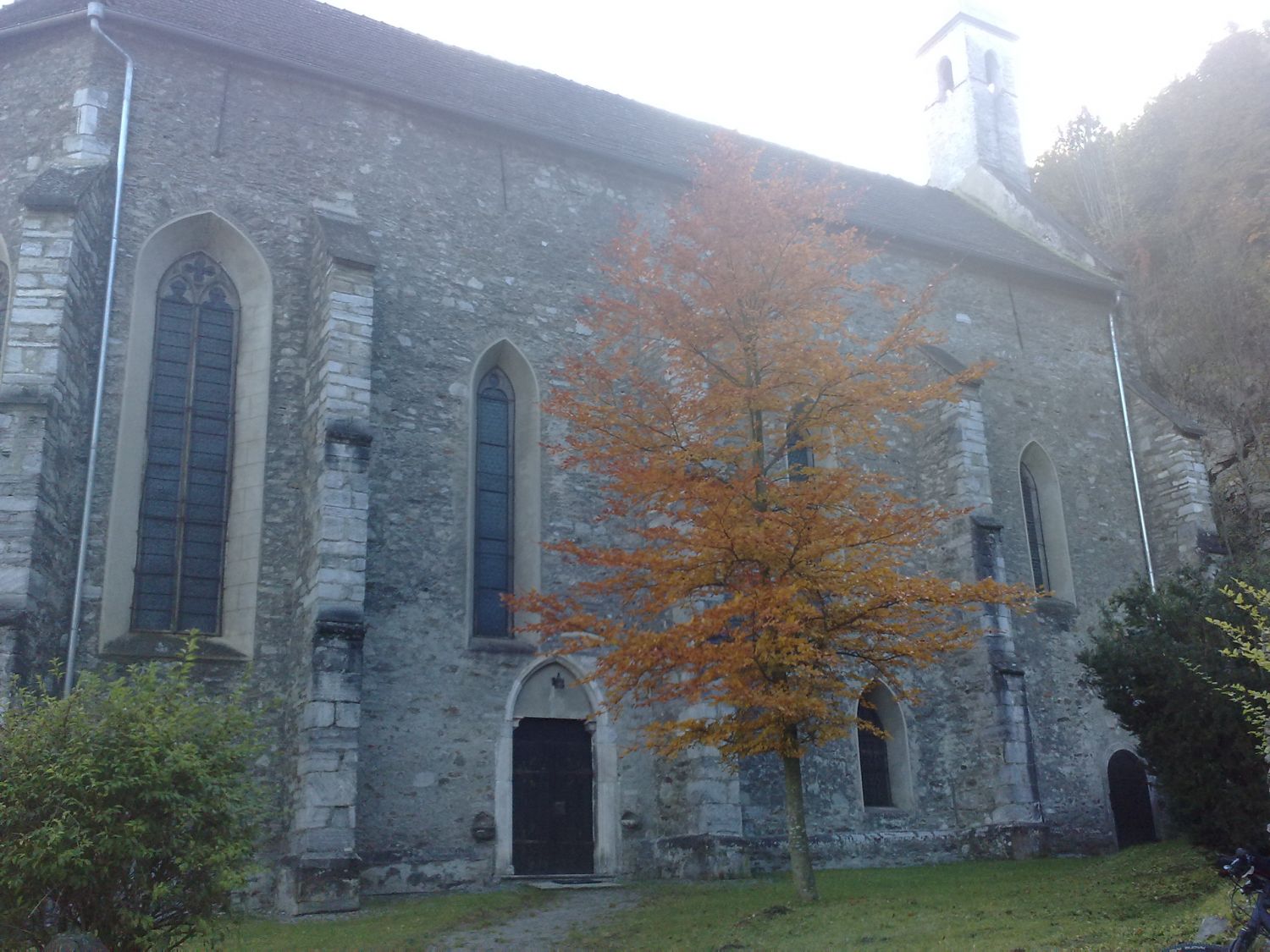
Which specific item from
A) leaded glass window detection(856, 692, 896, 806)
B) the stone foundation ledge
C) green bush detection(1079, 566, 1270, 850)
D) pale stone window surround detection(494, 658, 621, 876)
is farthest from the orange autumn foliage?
leaded glass window detection(856, 692, 896, 806)

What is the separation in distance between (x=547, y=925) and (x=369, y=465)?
19.5ft

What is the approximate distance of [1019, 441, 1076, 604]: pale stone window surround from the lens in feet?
68.7

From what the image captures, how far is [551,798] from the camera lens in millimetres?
15094

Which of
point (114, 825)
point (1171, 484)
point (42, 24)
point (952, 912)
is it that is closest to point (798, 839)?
point (952, 912)

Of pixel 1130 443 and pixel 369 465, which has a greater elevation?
pixel 1130 443

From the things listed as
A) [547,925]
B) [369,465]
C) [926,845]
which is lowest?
[547,925]

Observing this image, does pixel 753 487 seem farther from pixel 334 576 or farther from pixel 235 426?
pixel 235 426

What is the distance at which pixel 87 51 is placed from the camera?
15.0m

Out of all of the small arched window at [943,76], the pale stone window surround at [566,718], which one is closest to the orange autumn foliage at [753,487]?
the pale stone window surround at [566,718]

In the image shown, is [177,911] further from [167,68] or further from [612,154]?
[612,154]

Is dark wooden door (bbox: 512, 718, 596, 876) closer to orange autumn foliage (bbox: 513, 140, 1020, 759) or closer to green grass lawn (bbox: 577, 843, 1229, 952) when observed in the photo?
green grass lawn (bbox: 577, 843, 1229, 952)

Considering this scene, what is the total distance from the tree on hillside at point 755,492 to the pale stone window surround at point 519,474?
2.55 metres

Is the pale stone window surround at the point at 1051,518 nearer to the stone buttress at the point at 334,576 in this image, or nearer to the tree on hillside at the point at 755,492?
the tree on hillside at the point at 755,492

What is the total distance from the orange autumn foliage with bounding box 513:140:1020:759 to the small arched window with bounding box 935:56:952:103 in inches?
749
